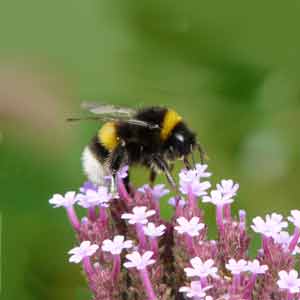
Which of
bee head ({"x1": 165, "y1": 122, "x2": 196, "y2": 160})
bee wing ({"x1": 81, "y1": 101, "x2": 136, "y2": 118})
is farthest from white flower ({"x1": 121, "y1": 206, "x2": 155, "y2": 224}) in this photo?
bee wing ({"x1": 81, "y1": 101, "x2": 136, "y2": 118})

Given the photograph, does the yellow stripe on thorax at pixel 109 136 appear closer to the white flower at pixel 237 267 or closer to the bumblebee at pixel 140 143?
the bumblebee at pixel 140 143

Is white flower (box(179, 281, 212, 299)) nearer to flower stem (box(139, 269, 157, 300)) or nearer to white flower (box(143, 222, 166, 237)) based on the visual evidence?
flower stem (box(139, 269, 157, 300))

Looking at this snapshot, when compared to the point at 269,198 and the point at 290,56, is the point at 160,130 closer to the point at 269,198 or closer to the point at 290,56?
the point at 269,198

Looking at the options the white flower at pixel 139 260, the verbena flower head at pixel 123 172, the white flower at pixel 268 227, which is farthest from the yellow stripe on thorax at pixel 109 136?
the white flower at pixel 268 227

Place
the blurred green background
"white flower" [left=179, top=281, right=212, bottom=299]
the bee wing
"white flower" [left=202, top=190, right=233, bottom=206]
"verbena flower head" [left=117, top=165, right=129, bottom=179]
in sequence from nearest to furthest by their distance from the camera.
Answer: "white flower" [left=179, top=281, right=212, bottom=299]
"white flower" [left=202, top=190, right=233, bottom=206]
"verbena flower head" [left=117, top=165, right=129, bottom=179]
the bee wing
the blurred green background

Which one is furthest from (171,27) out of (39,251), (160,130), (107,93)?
(160,130)

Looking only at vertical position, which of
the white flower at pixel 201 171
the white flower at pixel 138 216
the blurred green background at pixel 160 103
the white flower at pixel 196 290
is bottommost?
the white flower at pixel 196 290
